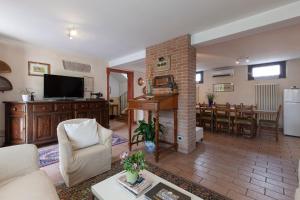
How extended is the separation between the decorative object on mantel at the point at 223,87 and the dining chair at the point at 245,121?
6.61ft

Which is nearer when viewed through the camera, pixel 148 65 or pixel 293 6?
pixel 293 6

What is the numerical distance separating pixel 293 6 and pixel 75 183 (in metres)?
3.77

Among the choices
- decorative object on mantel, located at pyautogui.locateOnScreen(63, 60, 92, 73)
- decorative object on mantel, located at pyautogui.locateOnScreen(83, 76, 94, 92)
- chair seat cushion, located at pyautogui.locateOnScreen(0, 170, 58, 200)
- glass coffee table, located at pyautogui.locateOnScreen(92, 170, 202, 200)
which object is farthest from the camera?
decorative object on mantel, located at pyautogui.locateOnScreen(83, 76, 94, 92)

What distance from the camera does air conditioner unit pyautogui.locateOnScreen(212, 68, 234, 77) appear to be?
631 cm

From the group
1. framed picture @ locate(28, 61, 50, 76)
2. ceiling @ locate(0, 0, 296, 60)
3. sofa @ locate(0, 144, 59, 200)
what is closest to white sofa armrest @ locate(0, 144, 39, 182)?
sofa @ locate(0, 144, 59, 200)

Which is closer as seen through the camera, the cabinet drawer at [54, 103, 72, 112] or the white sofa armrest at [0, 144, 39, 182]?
the white sofa armrest at [0, 144, 39, 182]

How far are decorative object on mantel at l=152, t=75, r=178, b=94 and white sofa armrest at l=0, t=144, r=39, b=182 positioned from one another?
2499 millimetres

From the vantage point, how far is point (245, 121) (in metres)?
4.27

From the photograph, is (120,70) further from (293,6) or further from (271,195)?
(271,195)

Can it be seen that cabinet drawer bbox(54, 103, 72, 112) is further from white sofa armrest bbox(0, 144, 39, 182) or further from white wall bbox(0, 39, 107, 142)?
white sofa armrest bbox(0, 144, 39, 182)

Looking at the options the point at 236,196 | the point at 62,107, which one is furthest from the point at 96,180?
the point at 62,107

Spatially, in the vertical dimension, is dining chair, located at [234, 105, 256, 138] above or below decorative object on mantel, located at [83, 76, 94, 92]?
below

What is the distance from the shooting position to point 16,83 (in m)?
3.71

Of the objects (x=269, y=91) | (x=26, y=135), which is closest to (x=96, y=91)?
(x=26, y=135)
